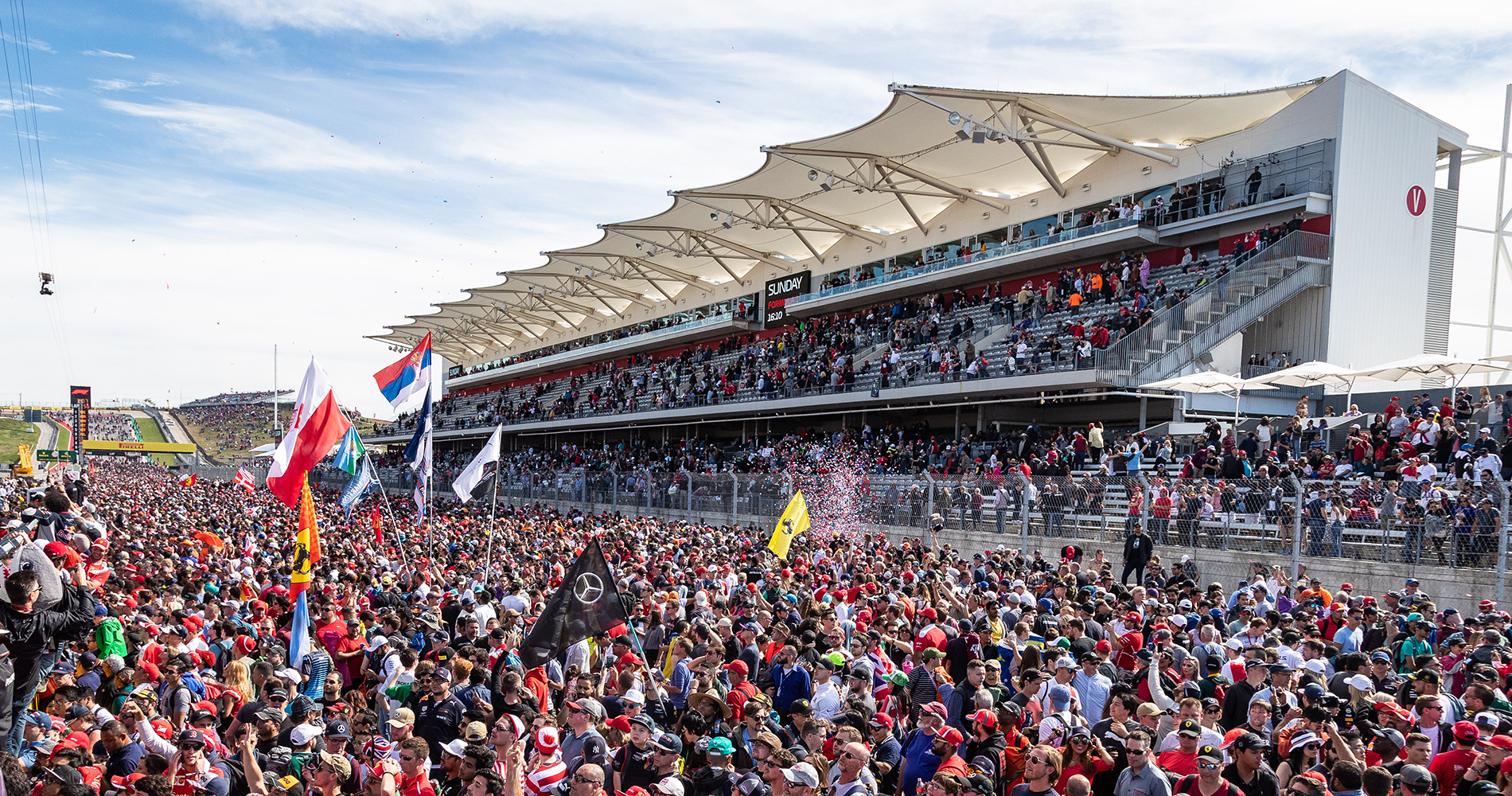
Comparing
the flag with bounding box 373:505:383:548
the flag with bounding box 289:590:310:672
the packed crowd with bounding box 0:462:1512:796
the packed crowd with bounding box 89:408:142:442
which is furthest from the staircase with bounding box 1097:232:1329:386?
the packed crowd with bounding box 89:408:142:442

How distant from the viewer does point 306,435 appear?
13867 millimetres

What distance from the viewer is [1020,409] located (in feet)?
107

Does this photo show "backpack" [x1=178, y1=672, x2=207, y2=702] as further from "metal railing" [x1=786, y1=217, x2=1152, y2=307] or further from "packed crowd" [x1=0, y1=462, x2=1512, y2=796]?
"metal railing" [x1=786, y1=217, x2=1152, y2=307]

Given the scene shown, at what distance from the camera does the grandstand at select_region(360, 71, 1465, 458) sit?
87.4ft

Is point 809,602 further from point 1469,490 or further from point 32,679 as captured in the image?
point 1469,490

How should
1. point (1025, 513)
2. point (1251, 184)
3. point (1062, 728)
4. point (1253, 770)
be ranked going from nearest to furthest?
point (1253, 770)
point (1062, 728)
point (1025, 513)
point (1251, 184)

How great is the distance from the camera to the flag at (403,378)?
18.9 metres

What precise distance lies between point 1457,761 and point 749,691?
413 centimetres

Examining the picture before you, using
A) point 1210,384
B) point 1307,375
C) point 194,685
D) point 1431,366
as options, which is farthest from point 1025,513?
point 194,685

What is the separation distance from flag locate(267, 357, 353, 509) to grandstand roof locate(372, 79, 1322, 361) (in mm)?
17700

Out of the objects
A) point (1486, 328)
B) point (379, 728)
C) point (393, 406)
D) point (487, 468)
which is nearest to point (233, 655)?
point (379, 728)

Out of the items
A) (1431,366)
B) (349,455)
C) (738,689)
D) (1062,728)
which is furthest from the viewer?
(349,455)

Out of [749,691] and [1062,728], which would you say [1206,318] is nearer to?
[749,691]

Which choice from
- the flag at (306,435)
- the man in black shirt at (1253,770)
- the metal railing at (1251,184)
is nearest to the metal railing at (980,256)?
the metal railing at (1251,184)
